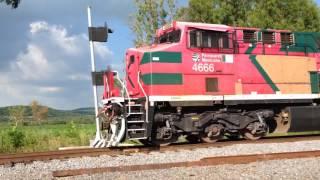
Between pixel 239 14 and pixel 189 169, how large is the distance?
20420mm

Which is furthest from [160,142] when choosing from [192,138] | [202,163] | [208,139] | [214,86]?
[202,163]

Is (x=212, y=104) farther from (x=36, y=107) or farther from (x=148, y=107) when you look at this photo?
(x=36, y=107)

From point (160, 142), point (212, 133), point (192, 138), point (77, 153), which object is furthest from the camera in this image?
point (192, 138)

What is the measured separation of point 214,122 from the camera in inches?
520

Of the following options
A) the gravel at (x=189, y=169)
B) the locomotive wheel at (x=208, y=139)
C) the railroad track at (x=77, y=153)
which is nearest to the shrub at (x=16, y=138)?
the railroad track at (x=77, y=153)

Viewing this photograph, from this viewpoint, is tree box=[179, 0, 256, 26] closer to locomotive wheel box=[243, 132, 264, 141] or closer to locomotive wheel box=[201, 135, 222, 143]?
locomotive wheel box=[243, 132, 264, 141]

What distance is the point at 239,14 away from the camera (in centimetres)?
2717

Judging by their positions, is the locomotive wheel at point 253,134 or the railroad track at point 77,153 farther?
the locomotive wheel at point 253,134

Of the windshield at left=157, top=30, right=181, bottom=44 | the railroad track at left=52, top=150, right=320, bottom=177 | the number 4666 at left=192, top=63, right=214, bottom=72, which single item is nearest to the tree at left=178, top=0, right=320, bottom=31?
the windshield at left=157, top=30, right=181, bottom=44

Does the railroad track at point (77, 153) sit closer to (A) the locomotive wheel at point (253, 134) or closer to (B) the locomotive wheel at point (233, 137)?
(A) the locomotive wheel at point (253, 134)

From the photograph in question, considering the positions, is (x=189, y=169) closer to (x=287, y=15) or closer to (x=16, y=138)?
(x=16, y=138)

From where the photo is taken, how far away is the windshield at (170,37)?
1310 cm

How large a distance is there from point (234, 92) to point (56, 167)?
6.26m

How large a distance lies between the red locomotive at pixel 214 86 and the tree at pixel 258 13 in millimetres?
11531
